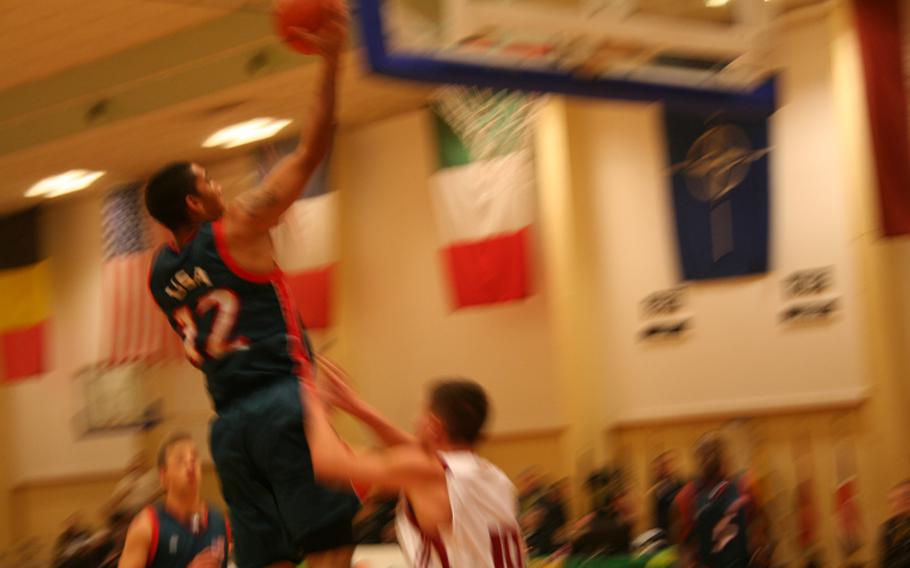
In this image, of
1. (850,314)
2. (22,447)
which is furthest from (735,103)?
(22,447)

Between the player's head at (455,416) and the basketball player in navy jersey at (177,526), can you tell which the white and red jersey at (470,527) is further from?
the basketball player in navy jersey at (177,526)

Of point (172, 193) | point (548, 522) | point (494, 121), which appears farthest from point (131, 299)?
point (172, 193)

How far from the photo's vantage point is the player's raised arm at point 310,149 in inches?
135

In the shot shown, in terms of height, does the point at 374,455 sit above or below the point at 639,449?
above

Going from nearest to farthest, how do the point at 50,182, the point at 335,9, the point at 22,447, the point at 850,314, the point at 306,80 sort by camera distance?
the point at 335,9
the point at 850,314
the point at 306,80
the point at 50,182
the point at 22,447

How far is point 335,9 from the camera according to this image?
3520 millimetres

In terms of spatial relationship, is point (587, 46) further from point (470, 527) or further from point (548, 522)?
point (548, 522)

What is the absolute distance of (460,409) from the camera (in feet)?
12.7

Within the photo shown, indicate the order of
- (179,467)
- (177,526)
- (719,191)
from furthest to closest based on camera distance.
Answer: (719,191) → (179,467) → (177,526)

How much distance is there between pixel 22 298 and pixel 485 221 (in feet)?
25.6

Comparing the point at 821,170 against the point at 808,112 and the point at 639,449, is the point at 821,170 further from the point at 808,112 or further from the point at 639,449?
the point at 639,449

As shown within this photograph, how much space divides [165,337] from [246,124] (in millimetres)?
2945

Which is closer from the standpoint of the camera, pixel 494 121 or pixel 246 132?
pixel 494 121

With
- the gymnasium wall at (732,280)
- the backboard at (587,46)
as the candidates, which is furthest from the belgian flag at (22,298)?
the backboard at (587,46)
